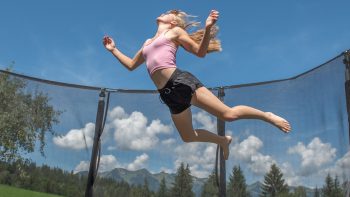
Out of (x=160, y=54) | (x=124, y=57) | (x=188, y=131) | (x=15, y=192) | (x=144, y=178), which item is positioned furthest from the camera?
(x=144, y=178)

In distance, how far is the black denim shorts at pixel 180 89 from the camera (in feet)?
8.63

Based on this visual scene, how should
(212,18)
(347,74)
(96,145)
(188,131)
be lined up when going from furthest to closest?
(96,145) < (347,74) < (188,131) < (212,18)

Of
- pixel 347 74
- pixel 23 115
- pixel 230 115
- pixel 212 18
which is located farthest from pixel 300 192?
pixel 23 115

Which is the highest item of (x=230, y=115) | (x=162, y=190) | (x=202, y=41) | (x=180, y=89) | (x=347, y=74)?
(x=347, y=74)

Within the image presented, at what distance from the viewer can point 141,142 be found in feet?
16.2

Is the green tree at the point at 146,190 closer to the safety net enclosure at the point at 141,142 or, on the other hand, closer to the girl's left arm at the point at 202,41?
the safety net enclosure at the point at 141,142

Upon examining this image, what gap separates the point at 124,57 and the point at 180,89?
0.75 metres

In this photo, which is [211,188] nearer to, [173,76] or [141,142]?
[141,142]

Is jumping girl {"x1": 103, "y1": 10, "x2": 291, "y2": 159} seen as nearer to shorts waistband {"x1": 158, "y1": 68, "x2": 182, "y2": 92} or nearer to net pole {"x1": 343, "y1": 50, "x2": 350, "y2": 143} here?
shorts waistband {"x1": 158, "y1": 68, "x2": 182, "y2": 92}

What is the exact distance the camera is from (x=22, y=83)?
16.1 feet

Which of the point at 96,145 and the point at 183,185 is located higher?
the point at 96,145

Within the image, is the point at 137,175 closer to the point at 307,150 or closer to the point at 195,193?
the point at 195,193

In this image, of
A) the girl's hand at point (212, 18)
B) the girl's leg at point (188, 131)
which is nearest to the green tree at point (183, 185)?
the girl's leg at point (188, 131)

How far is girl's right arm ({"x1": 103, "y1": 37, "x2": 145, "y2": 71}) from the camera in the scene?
312cm
